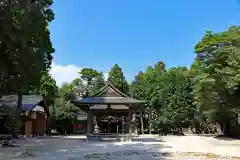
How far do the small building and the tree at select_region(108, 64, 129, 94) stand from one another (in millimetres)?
15397

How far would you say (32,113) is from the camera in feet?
91.5

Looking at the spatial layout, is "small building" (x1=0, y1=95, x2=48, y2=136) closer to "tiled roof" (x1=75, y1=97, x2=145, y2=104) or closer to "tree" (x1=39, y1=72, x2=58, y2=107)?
"tree" (x1=39, y1=72, x2=58, y2=107)

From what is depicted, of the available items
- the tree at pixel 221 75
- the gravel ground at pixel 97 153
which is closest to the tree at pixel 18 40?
the gravel ground at pixel 97 153

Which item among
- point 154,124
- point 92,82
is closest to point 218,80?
point 154,124

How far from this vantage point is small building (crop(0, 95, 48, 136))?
1028 inches

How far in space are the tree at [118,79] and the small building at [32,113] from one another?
15.4 meters

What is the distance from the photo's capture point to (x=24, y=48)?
10516 mm

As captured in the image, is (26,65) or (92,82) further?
(92,82)

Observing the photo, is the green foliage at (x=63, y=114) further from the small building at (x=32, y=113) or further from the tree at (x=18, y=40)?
the tree at (x=18, y=40)

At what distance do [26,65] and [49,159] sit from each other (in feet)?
12.0

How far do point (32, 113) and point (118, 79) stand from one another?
19613 millimetres

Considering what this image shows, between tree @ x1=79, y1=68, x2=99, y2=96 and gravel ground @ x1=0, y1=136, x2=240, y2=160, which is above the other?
tree @ x1=79, y1=68, x2=99, y2=96

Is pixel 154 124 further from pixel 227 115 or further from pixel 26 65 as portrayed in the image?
pixel 26 65

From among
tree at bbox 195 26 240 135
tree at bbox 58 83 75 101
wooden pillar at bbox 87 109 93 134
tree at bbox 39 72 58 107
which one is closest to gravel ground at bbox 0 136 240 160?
wooden pillar at bbox 87 109 93 134
